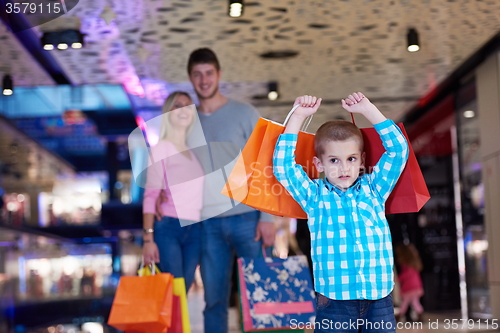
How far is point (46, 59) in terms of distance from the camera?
6.22 meters

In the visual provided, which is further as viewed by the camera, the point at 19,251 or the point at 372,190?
the point at 19,251

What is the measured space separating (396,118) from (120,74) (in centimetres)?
507

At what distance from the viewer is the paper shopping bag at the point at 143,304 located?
2557 millimetres

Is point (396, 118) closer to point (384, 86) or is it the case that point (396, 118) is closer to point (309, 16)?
point (384, 86)

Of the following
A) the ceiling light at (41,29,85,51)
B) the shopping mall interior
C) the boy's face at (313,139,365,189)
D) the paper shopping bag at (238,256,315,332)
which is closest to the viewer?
the boy's face at (313,139,365,189)

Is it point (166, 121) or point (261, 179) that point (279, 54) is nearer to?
point (166, 121)

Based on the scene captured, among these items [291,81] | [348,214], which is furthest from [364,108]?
[291,81]

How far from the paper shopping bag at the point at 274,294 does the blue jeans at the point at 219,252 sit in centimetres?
10

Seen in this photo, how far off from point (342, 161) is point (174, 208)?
1.25 m

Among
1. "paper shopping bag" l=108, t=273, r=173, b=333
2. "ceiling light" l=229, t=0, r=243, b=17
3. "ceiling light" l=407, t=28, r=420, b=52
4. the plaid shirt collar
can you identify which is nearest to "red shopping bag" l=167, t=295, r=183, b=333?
"paper shopping bag" l=108, t=273, r=173, b=333

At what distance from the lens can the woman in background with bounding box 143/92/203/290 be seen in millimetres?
2957

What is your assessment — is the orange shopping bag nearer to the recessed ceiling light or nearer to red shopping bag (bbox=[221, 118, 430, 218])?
red shopping bag (bbox=[221, 118, 430, 218])

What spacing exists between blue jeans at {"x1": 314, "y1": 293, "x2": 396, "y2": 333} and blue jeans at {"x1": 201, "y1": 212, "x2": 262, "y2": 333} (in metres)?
1.17

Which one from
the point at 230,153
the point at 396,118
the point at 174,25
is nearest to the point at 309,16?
the point at 174,25
